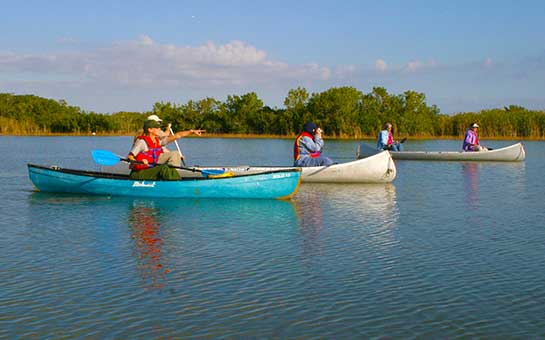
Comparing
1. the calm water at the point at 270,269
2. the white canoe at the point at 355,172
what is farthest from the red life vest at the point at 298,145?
the calm water at the point at 270,269

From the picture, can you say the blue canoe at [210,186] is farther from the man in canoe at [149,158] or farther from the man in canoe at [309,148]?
the man in canoe at [309,148]

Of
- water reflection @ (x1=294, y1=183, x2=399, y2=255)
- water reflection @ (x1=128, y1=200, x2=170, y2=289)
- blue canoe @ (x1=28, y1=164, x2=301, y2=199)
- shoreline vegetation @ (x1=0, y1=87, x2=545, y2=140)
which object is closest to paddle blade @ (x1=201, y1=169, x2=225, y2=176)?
blue canoe @ (x1=28, y1=164, x2=301, y2=199)

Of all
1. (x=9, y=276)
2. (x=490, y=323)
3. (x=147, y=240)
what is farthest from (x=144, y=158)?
(x=490, y=323)

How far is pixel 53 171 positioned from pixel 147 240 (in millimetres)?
5936

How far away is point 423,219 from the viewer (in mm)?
10953

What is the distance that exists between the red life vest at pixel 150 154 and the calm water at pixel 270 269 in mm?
780

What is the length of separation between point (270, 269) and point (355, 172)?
9345mm

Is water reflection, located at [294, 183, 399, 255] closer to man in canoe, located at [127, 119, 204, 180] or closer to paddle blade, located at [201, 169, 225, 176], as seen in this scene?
paddle blade, located at [201, 169, 225, 176]

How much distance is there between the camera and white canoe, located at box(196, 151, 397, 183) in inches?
640

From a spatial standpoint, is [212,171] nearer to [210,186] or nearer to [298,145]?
[210,186]

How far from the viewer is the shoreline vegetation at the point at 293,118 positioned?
57.6m

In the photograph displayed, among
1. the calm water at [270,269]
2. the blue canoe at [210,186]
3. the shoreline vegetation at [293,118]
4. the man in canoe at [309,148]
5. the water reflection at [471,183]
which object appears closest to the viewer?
the calm water at [270,269]

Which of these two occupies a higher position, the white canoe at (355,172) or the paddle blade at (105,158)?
the paddle blade at (105,158)

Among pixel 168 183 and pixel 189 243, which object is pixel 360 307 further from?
pixel 168 183
